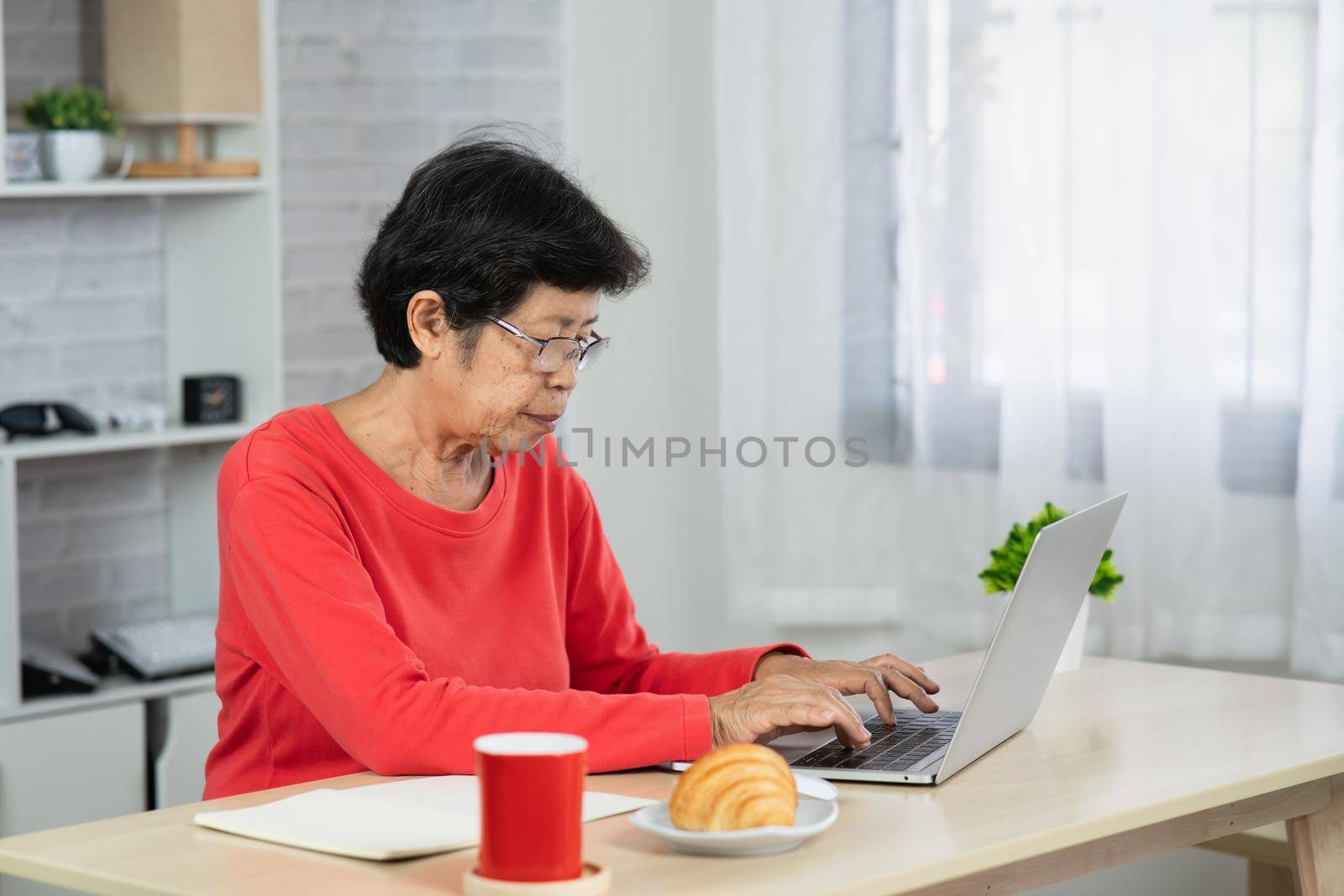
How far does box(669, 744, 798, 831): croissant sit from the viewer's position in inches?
49.4

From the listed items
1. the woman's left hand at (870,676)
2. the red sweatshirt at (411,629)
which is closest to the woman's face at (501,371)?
the red sweatshirt at (411,629)

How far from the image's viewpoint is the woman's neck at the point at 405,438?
182 cm

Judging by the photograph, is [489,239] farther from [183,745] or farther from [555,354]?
[183,745]

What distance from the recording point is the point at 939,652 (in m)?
3.03

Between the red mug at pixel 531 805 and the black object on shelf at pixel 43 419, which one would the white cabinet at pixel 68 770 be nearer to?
the black object on shelf at pixel 43 419

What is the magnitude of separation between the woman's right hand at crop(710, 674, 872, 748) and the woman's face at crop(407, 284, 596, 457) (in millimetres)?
420

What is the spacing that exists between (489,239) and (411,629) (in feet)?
1.37

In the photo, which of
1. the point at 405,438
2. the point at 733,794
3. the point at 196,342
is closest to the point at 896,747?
the point at 733,794

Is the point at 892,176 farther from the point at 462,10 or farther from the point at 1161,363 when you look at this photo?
the point at 462,10

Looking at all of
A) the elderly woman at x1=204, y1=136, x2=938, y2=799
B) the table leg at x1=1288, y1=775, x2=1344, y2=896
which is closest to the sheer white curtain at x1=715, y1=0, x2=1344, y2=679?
the table leg at x1=1288, y1=775, x2=1344, y2=896

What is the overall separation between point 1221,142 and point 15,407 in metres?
1.97

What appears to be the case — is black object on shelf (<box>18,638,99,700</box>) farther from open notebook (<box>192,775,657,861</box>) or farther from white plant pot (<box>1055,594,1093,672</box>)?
white plant pot (<box>1055,594,1093,672</box>)

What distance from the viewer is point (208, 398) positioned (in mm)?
2895

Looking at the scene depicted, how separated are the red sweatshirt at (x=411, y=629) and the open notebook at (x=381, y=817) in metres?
0.07
